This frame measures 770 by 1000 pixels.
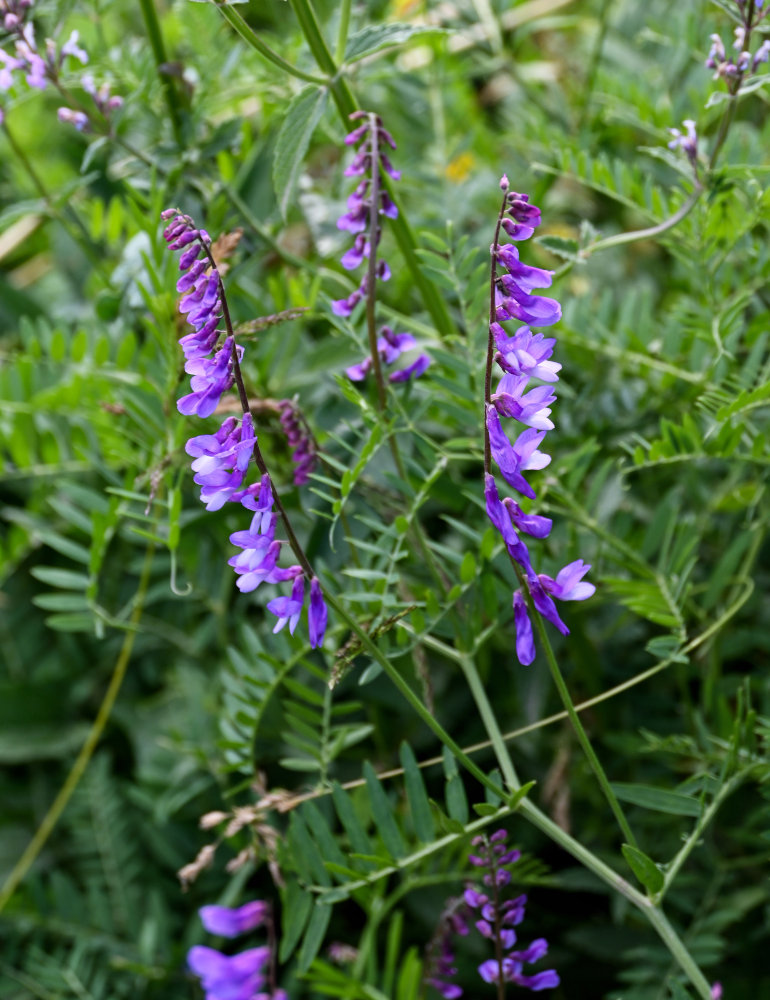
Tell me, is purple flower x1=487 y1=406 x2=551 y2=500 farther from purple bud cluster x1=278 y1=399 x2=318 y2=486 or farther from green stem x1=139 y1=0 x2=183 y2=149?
green stem x1=139 y1=0 x2=183 y2=149

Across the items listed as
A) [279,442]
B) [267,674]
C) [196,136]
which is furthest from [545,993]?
[196,136]

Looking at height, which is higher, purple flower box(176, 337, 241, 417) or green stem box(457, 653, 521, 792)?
purple flower box(176, 337, 241, 417)

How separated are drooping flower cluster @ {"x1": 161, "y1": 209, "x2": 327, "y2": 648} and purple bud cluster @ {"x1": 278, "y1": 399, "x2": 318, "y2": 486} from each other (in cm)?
13

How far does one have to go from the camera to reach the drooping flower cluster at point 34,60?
2.57ft

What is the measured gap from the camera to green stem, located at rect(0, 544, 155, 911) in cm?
102

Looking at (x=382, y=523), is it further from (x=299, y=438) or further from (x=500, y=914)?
(x=500, y=914)

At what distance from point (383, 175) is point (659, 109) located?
0.46 metres

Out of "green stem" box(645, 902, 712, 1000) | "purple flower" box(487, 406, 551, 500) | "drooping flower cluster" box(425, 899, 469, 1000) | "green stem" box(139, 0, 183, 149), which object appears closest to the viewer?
"purple flower" box(487, 406, 551, 500)

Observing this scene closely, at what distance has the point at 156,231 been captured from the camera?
0.81 m

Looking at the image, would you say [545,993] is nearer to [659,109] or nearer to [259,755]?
[259,755]

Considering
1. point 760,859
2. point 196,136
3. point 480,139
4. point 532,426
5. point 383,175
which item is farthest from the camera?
point 480,139

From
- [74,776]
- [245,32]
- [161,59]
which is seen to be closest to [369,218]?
[245,32]

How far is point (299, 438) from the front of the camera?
2.18ft

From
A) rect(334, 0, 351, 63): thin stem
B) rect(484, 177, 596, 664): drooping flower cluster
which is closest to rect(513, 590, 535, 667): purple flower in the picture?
rect(484, 177, 596, 664): drooping flower cluster
